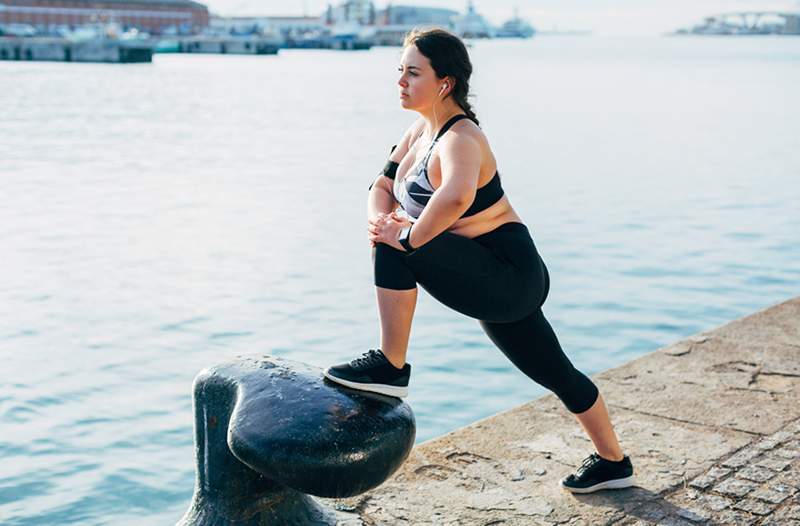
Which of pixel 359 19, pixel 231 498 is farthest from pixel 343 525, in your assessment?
pixel 359 19

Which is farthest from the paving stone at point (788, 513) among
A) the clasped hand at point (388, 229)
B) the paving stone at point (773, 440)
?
the clasped hand at point (388, 229)

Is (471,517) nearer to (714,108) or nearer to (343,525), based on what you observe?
(343,525)

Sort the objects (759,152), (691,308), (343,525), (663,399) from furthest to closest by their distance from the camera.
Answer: (759,152) → (691,308) → (663,399) → (343,525)

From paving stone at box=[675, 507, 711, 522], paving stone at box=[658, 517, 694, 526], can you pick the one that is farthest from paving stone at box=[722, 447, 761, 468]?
paving stone at box=[658, 517, 694, 526]

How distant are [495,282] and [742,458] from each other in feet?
5.28

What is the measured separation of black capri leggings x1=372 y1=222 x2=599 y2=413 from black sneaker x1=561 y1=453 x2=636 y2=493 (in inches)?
16.4

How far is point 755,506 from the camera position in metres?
3.88

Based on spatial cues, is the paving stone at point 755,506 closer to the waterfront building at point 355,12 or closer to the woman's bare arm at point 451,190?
the woman's bare arm at point 451,190

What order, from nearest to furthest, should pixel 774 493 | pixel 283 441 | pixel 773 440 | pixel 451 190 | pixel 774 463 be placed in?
1. pixel 283 441
2. pixel 451 190
3. pixel 774 493
4. pixel 774 463
5. pixel 773 440

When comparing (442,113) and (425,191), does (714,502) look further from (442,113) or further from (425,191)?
(442,113)

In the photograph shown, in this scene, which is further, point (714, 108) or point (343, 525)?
point (714, 108)

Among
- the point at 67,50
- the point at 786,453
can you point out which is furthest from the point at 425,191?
the point at 67,50

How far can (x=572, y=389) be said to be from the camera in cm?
394

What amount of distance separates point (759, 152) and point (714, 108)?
14.7m
